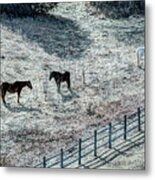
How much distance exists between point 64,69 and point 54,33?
0.40ft

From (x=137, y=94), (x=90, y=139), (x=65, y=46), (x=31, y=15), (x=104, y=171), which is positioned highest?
(x=31, y=15)

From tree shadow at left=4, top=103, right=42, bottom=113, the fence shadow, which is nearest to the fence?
the fence shadow

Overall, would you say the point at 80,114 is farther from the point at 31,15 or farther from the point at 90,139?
the point at 31,15

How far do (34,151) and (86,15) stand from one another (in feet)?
1.56

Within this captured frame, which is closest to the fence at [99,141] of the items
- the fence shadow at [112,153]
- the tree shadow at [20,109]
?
the fence shadow at [112,153]

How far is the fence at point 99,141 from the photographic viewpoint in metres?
1.65

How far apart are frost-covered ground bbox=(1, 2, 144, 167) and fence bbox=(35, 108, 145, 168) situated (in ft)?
0.07

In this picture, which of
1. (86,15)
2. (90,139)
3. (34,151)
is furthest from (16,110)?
(86,15)

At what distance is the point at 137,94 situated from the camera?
5.41 ft

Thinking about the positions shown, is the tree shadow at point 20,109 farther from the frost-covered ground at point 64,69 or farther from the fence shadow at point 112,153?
the fence shadow at point 112,153

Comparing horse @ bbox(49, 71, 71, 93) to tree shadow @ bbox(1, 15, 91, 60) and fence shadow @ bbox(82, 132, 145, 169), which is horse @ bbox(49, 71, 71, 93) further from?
fence shadow @ bbox(82, 132, 145, 169)

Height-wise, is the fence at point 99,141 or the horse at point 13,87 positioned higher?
the horse at point 13,87

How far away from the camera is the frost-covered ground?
5.45 ft

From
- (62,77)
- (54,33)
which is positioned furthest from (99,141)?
(54,33)
